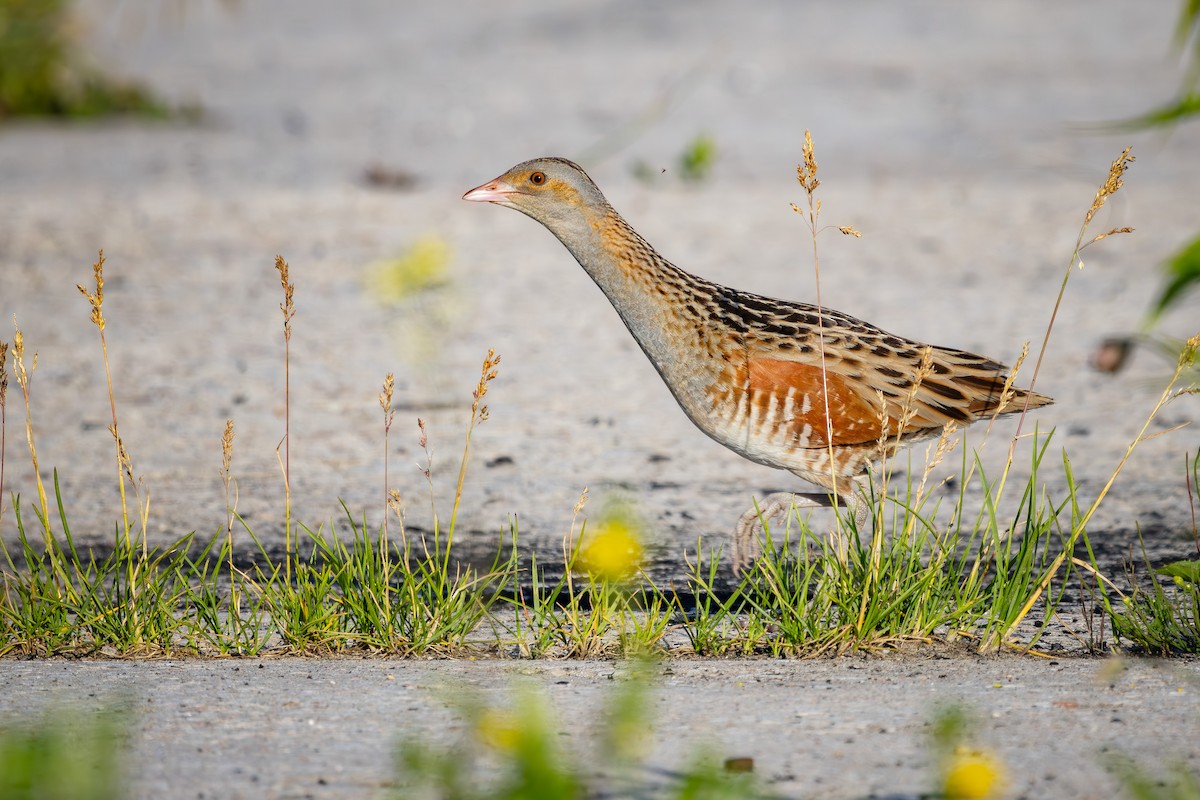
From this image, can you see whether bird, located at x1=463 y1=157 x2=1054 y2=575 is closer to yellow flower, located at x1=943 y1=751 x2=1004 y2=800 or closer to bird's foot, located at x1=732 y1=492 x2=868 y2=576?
bird's foot, located at x1=732 y1=492 x2=868 y2=576

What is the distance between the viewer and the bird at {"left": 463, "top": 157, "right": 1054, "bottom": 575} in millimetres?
5156

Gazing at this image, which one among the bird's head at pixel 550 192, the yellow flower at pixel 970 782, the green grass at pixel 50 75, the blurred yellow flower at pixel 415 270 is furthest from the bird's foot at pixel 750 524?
the green grass at pixel 50 75

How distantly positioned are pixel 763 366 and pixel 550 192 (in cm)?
98

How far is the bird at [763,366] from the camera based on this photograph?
203 inches

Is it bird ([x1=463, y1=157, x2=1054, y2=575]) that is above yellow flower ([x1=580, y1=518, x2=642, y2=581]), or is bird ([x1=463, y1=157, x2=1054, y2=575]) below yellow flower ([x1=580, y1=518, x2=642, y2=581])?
above

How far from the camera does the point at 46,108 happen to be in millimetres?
16594

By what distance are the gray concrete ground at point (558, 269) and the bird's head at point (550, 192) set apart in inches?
25.8

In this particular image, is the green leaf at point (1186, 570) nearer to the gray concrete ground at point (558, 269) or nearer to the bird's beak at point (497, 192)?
the gray concrete ground at point (558, 269)

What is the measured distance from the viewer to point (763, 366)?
517cm

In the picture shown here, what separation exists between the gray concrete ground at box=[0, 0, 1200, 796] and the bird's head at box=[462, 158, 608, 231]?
2.15 ft

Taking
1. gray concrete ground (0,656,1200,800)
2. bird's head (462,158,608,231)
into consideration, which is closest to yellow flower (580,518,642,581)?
gray concrete ground (0,656,1200,800)

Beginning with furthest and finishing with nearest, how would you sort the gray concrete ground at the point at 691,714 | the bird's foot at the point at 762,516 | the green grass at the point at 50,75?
1. the green grass at the point at 50,75
2. the bird's foot at the point at 762,516
3. the gray concrete ground at the point at 691,714

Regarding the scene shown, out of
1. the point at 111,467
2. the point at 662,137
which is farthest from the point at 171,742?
the point at 662,137

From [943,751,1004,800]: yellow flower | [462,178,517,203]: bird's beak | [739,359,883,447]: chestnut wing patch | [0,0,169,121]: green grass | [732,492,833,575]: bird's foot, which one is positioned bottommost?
[943,751,1004,800]: yellow flower
